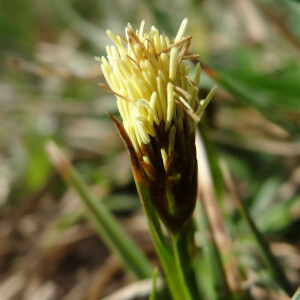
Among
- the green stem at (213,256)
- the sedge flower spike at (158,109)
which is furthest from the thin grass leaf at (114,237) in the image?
the sedge flower spike at (158,109)

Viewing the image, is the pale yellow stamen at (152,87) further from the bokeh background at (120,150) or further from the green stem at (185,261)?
the bokeh background at (120,150)

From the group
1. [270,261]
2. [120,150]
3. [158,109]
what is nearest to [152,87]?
[158,109]

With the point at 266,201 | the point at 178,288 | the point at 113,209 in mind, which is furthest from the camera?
the point at 113,209

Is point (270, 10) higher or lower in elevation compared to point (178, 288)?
higher

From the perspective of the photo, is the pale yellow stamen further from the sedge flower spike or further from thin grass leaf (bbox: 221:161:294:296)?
thin grass leaf (bbox: 221:161:294:296)

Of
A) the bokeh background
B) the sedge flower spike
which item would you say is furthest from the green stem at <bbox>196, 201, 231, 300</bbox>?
the sedge flower spike

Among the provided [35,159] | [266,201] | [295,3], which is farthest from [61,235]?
[295,3]

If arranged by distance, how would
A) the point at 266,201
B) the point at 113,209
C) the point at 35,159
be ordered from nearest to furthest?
the point at 266,201 < the point at 113,209 < the point at 35,159

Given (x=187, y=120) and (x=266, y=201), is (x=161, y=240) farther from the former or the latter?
(x=266, y=201)

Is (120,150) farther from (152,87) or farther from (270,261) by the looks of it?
(152,87)
